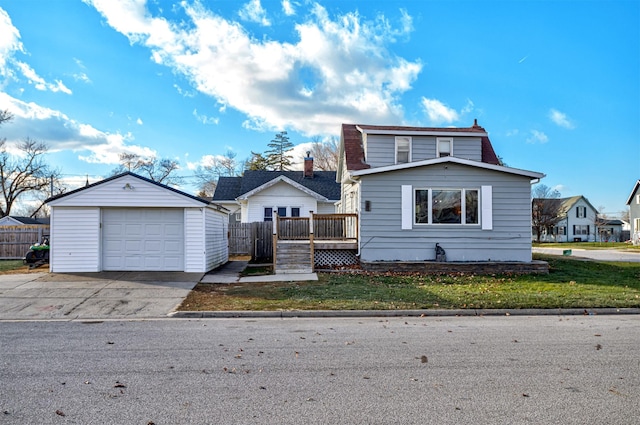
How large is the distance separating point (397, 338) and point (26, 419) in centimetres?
498

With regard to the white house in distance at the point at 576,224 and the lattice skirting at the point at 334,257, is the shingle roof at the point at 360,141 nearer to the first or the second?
the lattice skirting at the point at 334,257

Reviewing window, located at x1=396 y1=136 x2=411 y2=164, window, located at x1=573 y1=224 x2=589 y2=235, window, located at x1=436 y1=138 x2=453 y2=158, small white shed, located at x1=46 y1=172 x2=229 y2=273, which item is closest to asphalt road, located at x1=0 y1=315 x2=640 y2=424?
small white shed, located at x1=46 y1=172 x2=229 y2=273

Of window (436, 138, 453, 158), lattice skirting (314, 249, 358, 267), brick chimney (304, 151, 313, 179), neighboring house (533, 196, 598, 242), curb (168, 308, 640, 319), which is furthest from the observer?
neighboring house (533, 196, 598, 242)

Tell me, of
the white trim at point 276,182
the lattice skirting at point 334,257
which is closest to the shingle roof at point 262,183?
the white trim at point 276,182

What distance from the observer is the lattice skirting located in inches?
661

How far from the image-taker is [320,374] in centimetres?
530

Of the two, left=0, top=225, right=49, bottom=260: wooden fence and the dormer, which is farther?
left=0, top=225, right=49, bottom=260: wooden fence

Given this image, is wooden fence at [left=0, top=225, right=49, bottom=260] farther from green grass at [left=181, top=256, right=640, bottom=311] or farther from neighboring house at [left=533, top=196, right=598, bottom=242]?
neighboring house at [left=533, top=196, right=598, bottom=242]

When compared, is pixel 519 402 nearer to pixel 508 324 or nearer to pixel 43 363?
pixel 508 324

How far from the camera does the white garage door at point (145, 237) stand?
15.3 meters

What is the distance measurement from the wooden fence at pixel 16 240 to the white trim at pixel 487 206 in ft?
67.7

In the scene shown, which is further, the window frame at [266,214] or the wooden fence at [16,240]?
the window frame at [266,214]

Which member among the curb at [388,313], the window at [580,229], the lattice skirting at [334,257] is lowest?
the curb at [388,313]

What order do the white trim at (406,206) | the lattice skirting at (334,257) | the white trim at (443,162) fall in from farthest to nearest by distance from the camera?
the lattice skirting at (334,257) → the white trim at (406,206) → the white trim at (443,162)
